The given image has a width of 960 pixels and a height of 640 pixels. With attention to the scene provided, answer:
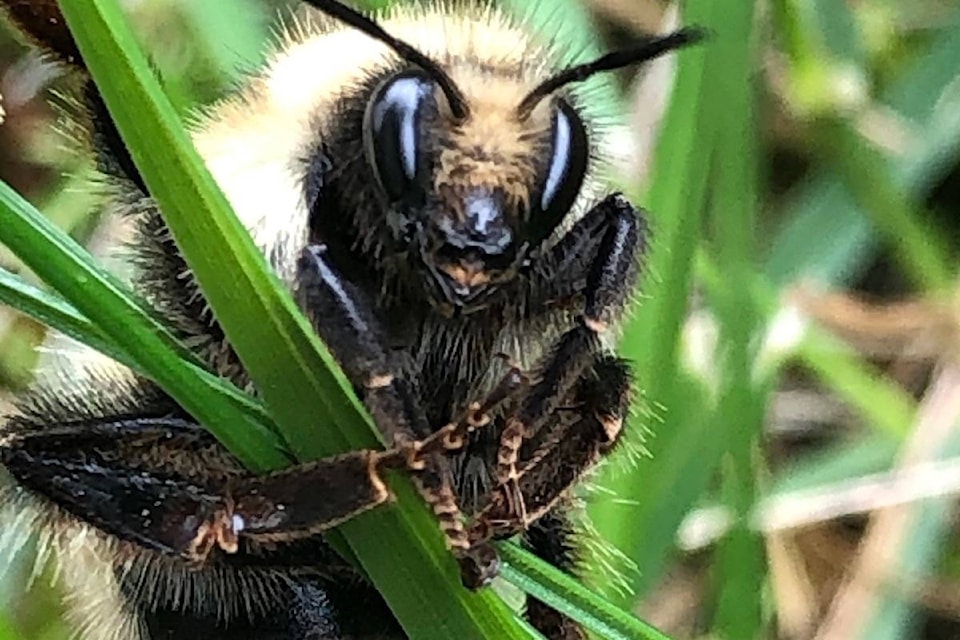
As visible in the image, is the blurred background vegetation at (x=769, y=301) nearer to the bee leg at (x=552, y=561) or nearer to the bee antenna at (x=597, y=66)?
the bee leg at (x=552, y=561)

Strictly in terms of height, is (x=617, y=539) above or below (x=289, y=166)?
below

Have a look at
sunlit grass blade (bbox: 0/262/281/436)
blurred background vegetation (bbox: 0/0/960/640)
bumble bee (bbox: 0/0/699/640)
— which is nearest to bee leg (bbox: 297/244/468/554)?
bumble bee (bbox: 0/0/699/640)

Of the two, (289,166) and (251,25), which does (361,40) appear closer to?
(289,166)

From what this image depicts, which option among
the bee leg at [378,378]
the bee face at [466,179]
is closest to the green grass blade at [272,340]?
the bee leg at [378,378]

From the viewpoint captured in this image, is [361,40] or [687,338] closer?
[361,40]

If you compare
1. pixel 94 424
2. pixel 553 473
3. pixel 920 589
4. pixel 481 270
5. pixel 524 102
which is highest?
pixel 524 102

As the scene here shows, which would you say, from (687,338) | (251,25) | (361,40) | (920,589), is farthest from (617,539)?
(251,25)

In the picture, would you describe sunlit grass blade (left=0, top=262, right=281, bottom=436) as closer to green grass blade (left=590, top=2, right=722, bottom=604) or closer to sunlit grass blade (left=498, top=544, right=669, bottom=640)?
sunlit grass blade (left=498, top=544, right=669, bottom=640)
